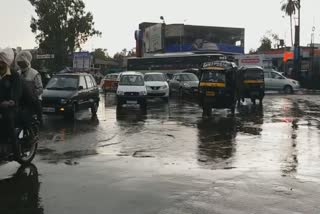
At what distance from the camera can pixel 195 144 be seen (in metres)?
12.1

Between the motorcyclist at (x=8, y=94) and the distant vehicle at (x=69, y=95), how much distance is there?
8.91 m

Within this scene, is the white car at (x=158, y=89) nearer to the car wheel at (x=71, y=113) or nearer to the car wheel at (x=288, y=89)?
the car wheel at (x=71, y=113)

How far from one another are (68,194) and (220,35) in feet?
235

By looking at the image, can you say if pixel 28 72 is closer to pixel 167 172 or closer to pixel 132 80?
pixel 167 172

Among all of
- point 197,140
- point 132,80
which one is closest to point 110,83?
point 132,80

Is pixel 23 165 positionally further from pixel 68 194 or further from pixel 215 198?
pixel 215 198

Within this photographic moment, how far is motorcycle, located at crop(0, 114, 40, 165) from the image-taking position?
28.2 feet

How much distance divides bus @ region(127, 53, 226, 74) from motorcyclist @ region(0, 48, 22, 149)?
1373 inches

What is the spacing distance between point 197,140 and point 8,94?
5.62m

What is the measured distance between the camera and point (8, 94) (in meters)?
8.49

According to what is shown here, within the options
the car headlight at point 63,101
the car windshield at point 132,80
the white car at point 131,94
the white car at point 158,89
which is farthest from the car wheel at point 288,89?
the car headlight at point 63,101

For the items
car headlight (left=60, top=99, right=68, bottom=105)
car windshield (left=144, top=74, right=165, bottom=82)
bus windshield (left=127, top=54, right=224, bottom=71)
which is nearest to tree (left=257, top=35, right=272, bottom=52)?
bus windshield (left=127, top=54, right=224, bottom=71)

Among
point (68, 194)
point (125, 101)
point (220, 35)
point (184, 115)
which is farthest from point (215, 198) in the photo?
point (220, 35)

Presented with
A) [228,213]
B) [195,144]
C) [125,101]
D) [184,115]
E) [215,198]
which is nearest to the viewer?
[228,213]
